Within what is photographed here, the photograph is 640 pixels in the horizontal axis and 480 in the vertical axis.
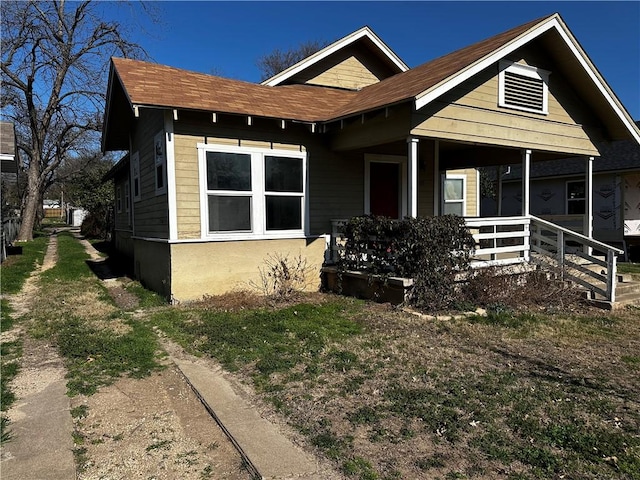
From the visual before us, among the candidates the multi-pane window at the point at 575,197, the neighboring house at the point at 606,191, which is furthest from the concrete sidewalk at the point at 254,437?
the multi-pane window at the point at 575,197

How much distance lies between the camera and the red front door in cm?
1053

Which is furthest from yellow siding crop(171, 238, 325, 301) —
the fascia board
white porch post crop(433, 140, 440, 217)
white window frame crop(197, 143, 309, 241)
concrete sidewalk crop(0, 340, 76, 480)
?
white porch post crop(433, 140, 440, 217)

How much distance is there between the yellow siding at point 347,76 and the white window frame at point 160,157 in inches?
215

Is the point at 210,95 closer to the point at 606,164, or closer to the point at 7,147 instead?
the point at 7,147

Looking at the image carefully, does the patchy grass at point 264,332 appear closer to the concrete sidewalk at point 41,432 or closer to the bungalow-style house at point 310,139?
the bungalow-style house at point 310,139

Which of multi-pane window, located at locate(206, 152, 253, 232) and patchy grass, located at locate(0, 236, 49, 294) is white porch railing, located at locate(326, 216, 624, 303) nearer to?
multi-pane window, located at locate(206, 152, 253, 232)

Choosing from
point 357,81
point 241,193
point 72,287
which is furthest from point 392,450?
point 357,81

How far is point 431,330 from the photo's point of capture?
6.25 meters

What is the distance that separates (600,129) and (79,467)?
12.3 meters

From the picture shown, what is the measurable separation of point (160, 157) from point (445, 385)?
6833 millimetres

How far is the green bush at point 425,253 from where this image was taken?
289 inches

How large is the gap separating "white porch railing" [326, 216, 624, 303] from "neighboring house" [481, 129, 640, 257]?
6840 mm

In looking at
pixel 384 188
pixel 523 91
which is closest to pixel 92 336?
pixel 384 188

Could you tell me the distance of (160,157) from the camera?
8.76 metres
